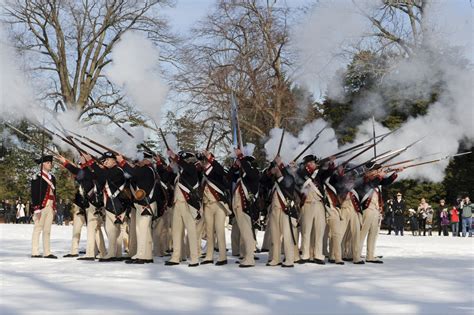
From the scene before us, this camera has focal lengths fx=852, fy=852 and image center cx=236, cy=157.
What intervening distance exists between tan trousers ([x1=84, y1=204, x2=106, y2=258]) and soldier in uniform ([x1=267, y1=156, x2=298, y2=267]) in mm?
2852

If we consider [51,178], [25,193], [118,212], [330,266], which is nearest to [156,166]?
[118,212]

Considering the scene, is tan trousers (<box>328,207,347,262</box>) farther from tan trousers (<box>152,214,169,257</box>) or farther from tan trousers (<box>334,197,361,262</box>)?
tan trousers (<box>152,214,169,257</box>)

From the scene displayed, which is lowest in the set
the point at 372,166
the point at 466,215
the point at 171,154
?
the point at 466,215

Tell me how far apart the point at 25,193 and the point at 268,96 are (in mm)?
18059

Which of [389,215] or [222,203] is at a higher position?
[389,215]

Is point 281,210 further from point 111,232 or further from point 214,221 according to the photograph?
point 111,232

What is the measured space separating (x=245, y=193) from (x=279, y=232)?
77 centimetres

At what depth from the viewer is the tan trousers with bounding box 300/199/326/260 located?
1250 centimetres

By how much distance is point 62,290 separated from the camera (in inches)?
345

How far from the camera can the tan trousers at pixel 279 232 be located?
12133 millimetres

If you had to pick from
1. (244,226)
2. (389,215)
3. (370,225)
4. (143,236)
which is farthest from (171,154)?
(389,215)

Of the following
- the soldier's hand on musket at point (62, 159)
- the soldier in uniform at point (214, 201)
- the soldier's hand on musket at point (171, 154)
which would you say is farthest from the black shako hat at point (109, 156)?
the soldier in uniform at point (214, 201)

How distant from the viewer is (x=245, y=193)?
12.3 metres

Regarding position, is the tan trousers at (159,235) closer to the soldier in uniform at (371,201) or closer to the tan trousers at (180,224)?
the tan trousers at (180,224)
